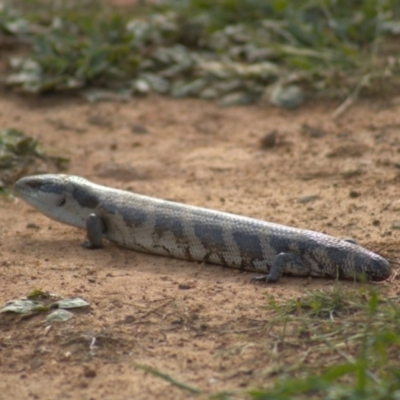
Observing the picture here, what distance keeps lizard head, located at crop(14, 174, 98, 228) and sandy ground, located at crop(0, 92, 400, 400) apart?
18 cm

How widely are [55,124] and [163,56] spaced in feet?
5.89

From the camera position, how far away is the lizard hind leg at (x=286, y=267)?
5902mm

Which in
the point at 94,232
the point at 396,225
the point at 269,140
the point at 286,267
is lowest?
the point at 94,232

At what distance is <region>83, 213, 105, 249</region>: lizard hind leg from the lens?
22.9 ft

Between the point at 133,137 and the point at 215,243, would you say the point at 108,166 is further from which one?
the point at 215,243

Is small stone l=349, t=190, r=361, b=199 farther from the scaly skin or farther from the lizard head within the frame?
the lizard head

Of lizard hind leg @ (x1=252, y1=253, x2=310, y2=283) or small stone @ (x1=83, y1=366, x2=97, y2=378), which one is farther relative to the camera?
lizard hind leg @ (x1=252, y1=253, x2=310, y2=283)

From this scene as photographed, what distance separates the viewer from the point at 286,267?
5.95 metres

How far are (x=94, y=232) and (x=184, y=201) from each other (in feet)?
3.30

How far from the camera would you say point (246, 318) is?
17.1ft

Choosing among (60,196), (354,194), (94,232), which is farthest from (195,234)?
(354,194)

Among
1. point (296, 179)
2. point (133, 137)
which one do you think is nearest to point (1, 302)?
point (296, 179)

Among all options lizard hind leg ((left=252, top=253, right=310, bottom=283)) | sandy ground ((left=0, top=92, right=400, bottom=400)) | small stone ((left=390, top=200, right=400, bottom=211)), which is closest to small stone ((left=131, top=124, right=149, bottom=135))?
sandy ground ((left=0, top=92, right=400, bottom=400))

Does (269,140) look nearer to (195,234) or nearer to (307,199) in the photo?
(307,199)
